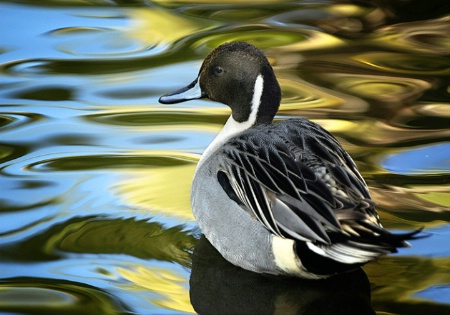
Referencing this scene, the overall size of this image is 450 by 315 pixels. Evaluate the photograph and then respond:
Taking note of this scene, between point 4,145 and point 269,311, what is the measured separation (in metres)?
2.44

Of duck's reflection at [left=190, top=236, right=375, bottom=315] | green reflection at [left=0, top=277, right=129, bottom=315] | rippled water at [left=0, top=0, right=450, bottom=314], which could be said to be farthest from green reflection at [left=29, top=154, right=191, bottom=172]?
green reflection at [left=0, top=277, right=129, bottom=315]

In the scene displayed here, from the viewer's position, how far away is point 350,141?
5.76m

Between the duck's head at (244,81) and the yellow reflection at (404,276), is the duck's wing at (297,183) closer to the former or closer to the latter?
the duck's head at (244,81)

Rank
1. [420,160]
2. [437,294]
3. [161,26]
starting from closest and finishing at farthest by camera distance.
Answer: [437,294] → [420,160] → [161,26]

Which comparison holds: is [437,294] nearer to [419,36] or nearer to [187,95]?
[187,95]

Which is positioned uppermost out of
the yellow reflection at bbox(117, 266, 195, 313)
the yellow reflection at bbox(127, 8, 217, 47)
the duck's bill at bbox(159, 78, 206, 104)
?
the duck's bill at bbox(159, 78, 206, 104)

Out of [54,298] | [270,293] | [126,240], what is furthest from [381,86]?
[54,298]

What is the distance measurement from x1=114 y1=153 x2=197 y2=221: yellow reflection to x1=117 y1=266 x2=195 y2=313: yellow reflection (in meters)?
0.62

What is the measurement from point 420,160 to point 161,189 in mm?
1519

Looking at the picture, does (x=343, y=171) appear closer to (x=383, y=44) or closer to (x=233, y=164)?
(x=233, y=164)

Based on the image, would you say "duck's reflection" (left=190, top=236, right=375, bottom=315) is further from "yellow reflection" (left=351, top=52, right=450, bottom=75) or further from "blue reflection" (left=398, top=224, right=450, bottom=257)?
"yellow reflection" (left=351, top=52, right=450, bottom=75)

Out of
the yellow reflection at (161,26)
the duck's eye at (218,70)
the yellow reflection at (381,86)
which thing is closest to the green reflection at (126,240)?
the duck's eye at (218,70)

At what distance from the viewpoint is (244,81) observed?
15.5ft

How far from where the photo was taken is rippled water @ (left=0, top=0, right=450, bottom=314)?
13.8 feet
